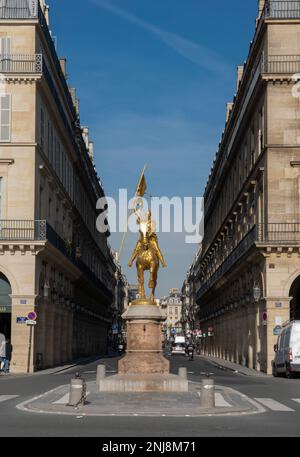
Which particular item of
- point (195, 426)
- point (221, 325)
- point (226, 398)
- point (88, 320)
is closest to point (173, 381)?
point (226, 398)

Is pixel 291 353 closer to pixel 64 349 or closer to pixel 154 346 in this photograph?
pixel 154 346

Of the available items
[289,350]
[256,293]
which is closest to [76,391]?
[289,350]

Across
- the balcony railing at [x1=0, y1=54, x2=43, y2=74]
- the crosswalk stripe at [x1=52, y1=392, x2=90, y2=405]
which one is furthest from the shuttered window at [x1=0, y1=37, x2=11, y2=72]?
the crosswalk stripe at [x1=52, y1=392, x2=90, y2=405]

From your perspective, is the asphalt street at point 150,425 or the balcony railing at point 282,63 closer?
the asphalt street at point 150,425

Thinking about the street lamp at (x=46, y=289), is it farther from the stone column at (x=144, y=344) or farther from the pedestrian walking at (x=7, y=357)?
the stone column at (x=144, y=344)

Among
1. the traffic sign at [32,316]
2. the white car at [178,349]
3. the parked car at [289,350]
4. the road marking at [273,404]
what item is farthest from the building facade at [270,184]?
the white car at [178,349]

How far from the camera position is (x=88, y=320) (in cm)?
8062

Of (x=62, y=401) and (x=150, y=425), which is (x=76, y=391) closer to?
(x=62, y=401)

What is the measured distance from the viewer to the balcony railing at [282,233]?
42.9 metres

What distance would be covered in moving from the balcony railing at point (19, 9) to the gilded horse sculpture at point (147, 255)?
1889cm

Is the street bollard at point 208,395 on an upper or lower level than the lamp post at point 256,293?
lower

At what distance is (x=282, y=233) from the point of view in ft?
142

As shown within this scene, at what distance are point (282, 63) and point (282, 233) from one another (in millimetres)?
8820

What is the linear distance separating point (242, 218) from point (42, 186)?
15.5 meters
